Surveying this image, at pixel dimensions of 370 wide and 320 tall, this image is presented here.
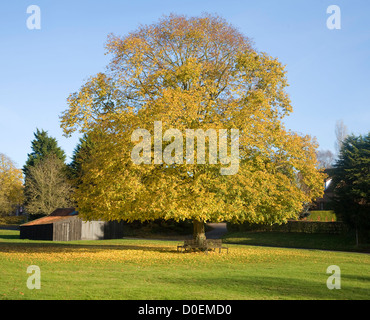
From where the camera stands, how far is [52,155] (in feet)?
205

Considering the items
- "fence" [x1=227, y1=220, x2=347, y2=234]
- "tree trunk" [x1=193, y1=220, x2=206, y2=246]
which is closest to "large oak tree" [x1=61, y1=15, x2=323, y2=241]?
"tree trunk" [x1=193, y1=220, x2=206, y2=246]

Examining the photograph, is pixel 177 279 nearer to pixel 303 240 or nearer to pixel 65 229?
pixel 303 240

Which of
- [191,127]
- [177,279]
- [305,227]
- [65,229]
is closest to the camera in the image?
[177,279]

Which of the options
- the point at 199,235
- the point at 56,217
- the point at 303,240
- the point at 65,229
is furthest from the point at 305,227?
the point at 56,217

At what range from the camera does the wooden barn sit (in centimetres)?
3828

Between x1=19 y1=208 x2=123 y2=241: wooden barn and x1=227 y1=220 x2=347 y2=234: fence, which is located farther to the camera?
x1=19 y1=208 x2=123 y2=241: wooden barn

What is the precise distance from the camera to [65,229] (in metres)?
38.8

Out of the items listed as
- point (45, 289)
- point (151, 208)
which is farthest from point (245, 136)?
point (45, 289)

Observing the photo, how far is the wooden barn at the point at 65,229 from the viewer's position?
3828 centimetres

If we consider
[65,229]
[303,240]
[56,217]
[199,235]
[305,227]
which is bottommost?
[303,240]

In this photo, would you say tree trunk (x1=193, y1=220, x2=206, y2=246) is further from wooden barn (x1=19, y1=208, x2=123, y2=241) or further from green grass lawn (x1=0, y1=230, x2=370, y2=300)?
wooden barn (x1=19, y1=208, x2=123, y2=241)

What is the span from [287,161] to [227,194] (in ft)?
15.1

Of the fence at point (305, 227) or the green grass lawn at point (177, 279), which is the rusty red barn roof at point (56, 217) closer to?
the fence at point (305, 227)
